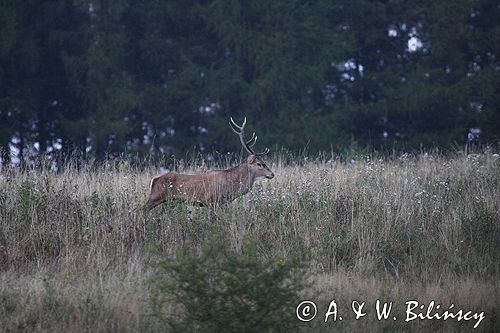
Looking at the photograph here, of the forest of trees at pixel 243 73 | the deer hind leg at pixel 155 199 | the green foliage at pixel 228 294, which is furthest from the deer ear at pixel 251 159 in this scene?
the forest of trees at pixel 243 73

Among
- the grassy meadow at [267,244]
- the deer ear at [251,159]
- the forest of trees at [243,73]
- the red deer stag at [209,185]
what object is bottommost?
the grassy meadow at [267,244]

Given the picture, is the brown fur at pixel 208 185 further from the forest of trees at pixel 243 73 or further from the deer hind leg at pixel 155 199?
the forest of trees at pixel 243 73

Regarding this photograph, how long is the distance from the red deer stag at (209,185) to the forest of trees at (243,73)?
37.9 ft

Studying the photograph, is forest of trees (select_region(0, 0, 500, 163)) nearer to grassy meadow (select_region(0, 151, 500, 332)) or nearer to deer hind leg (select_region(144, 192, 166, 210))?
grassy meadow (select_region(0, 151, 500, 332))

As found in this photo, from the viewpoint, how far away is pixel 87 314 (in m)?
8.05

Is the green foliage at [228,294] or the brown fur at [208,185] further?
the brown fur at [208,185]

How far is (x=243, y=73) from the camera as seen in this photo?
27297mm

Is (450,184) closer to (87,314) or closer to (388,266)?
(388,266)

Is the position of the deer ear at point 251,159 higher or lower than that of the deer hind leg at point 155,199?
higher

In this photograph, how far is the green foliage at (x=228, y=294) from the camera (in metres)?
7.38

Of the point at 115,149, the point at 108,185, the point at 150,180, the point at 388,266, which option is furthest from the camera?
the point at 115,149

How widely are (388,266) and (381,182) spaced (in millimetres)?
2731

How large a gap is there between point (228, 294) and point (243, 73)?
2026 centimetres

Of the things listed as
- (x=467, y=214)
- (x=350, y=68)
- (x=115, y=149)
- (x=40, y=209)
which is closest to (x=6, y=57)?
(x=115, y=149)
